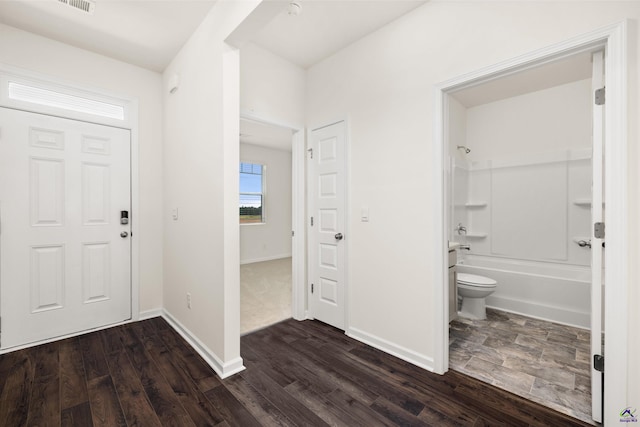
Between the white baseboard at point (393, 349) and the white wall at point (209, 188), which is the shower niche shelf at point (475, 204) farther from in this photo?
the white wall at point (209, 188)

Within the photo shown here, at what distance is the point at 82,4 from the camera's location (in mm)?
2070

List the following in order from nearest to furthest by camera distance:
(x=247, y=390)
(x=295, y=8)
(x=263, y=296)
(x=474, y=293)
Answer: (x=247, y=390) < (x=295, y=8) < (x=474, y=293) < (x=263, y=296)

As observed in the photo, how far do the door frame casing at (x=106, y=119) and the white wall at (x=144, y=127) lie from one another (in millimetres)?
37

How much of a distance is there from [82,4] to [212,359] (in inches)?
113

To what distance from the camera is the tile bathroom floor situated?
5.77 feet

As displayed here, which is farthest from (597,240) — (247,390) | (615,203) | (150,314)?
(150,314)

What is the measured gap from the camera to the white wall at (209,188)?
2.01 metres

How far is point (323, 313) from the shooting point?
9.58 ft

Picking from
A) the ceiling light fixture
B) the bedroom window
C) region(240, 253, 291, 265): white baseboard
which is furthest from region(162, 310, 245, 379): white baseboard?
the bedroom window

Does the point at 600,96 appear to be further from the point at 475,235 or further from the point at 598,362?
the point at 475,235

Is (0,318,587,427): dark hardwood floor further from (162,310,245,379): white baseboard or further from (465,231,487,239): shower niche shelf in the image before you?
(465,231,487,239): shower niche shelf

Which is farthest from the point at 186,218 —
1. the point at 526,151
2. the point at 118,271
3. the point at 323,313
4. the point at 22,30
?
the point at 526,151

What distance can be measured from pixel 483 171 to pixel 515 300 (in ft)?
5.97

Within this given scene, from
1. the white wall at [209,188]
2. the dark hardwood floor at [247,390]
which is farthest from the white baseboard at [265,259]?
the dark hardwood floor at [247,390]
